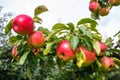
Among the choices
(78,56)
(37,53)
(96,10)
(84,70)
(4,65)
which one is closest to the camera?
(78,56)

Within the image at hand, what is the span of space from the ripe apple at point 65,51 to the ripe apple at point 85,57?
42mm

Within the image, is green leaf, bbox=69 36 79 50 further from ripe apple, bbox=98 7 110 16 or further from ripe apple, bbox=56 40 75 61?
ripe apple, bbox=98 7 110 16

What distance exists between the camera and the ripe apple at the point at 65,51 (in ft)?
5.67

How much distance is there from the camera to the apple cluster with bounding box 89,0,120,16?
289cm

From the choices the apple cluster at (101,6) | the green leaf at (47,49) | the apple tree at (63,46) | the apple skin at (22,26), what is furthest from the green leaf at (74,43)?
the apple cluster at (101,6)

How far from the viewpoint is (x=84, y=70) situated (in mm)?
2070

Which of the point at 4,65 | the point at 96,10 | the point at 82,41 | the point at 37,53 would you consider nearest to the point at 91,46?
the point at 82,41

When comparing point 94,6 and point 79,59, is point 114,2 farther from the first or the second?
point 79,59

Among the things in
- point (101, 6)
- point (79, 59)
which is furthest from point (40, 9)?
point (101, 6)

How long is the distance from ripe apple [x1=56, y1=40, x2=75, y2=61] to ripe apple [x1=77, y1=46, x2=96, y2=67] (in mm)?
42

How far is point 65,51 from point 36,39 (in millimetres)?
161

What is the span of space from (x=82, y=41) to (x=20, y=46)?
34 centimetres

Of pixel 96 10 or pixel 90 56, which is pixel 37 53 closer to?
pixel 90 56

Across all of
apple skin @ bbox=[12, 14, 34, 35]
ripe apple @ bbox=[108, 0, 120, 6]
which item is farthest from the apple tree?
ripe apple @ bbox=[108, 0, 120, 6]
